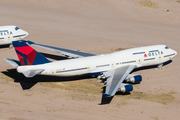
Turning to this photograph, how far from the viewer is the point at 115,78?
4538cm

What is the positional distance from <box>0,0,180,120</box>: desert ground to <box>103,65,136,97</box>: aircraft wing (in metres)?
2.07

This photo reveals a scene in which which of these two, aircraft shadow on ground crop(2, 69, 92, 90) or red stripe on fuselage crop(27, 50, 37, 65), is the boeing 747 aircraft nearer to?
red stripe on fuselage crop(27, 50, 37, 65)

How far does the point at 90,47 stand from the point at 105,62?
17.6 meters

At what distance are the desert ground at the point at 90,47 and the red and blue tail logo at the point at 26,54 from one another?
464 centimetres

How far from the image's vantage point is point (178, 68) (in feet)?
182

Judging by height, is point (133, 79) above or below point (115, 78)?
below

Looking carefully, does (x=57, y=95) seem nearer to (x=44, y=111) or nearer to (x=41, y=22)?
(x=44, y=111)

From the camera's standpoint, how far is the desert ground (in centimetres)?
3906

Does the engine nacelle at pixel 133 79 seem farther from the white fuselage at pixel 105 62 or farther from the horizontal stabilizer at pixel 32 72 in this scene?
the horizontal stabilizer at pixel 32 72

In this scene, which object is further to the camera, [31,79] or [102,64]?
[31,79]

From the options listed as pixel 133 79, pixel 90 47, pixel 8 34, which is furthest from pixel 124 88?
pixel 8 34

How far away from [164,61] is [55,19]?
137 feet

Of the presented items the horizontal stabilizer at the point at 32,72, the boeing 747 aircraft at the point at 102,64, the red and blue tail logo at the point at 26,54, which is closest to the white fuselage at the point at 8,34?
the boeing 747 aircraft at the point at 102,64

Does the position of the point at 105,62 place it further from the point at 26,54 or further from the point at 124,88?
the point at 26,54
